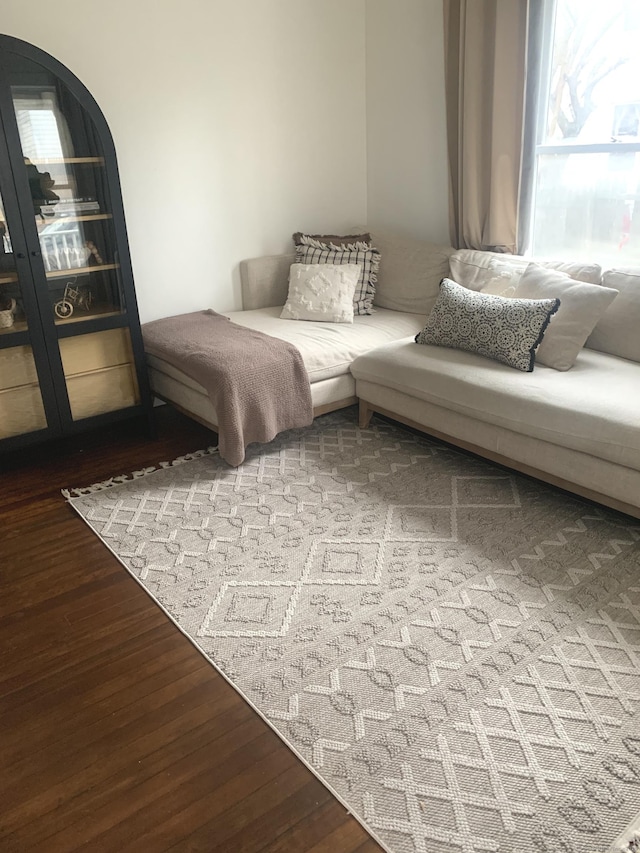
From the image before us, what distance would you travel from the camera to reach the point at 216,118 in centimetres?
366

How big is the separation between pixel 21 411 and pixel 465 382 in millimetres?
1962

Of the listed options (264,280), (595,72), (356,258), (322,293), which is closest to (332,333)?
(322,293)

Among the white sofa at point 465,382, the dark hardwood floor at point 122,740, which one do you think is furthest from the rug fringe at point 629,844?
the white sofa at point 465,382

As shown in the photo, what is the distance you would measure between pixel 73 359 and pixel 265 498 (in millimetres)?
1167

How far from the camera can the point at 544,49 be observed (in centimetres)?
323

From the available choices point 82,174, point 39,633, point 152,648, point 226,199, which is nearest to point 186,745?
point 152,648

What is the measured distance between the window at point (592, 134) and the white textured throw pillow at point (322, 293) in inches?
42.4

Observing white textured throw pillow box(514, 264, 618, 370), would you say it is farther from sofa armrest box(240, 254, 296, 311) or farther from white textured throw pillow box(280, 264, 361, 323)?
sofa armrest box(240, 254, 296, 311)

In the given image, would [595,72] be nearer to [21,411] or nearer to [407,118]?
[407,118]

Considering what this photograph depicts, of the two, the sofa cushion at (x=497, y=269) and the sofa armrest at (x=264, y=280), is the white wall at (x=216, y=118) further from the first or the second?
the sofa cushion at (x=497, y=269)

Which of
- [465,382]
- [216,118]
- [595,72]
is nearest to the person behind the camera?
[465,382]

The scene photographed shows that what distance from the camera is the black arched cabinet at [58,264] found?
2.76 metres

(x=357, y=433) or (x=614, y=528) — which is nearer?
(x=614, y=528)

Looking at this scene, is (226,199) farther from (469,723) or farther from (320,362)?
(469,723)
